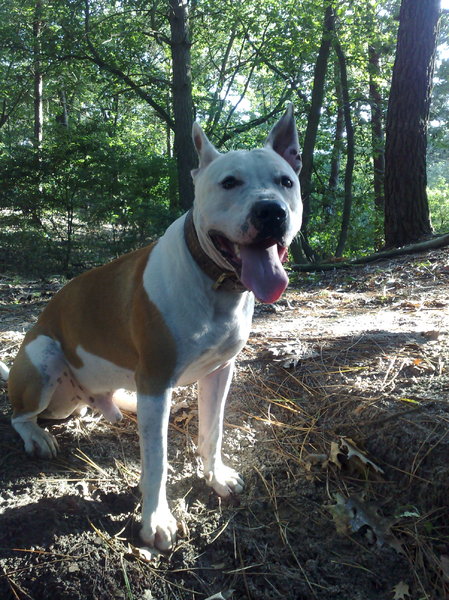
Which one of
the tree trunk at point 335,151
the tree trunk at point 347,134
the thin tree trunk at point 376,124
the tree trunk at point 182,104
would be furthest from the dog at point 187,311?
the thin tree trunk at point 376,124

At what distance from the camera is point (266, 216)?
1.85m

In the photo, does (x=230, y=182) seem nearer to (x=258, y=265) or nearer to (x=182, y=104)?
(x=258, y=265)

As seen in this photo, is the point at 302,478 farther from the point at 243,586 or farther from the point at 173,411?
the point at 173,411

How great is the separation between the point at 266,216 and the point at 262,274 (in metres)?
0.24

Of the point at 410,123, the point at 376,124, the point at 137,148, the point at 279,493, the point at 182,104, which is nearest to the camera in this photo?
the point at 279,493

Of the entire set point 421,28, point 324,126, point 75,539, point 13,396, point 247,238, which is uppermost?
point 421,28

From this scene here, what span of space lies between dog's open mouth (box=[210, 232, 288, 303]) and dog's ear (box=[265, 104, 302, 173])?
26.4 inches

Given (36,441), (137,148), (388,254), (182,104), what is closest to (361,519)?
(36,441)

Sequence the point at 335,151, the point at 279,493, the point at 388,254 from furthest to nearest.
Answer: the point at 335,151 → the point at 388,254 → the point at 279,493

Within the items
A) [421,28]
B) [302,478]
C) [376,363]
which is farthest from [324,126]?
[302,478]

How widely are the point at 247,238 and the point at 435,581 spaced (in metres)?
1.57

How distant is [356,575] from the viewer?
1980mm

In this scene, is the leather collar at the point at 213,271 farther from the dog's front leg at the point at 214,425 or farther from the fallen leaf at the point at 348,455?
the fallen leaf at the point at 348,455

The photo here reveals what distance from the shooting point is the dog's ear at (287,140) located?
93.9 inches
